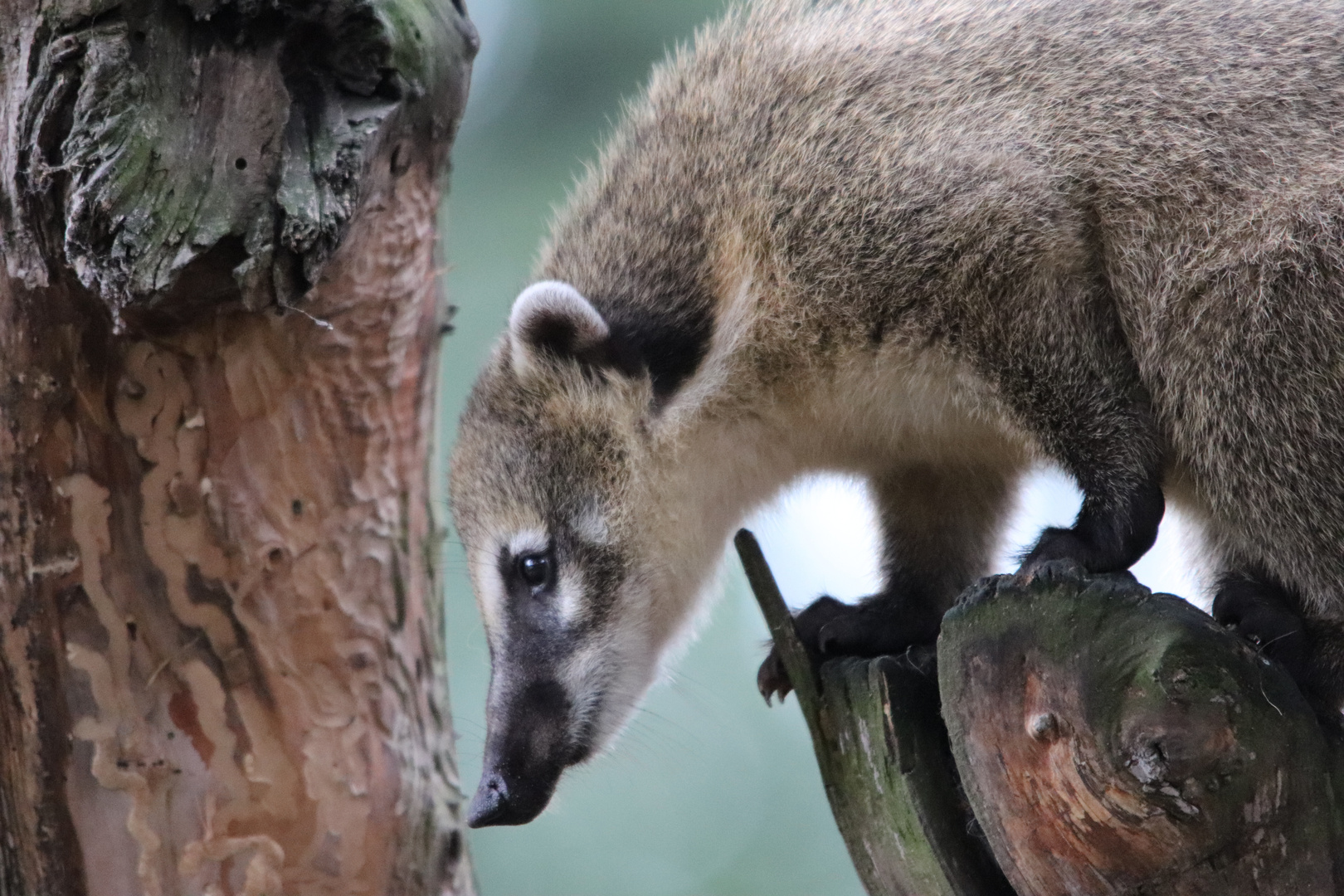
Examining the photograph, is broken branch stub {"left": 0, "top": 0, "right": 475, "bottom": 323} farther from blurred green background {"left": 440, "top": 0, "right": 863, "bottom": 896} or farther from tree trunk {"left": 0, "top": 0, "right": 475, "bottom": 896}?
blurred green background {"left": 440, "top": 0, "right": 863, "bottom": 896}

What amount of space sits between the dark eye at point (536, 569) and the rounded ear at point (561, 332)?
55 centimetres

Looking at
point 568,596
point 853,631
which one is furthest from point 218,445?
point 853,631

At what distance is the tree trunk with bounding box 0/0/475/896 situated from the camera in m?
2.72

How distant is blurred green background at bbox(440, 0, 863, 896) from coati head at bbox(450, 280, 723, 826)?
6.02 ft

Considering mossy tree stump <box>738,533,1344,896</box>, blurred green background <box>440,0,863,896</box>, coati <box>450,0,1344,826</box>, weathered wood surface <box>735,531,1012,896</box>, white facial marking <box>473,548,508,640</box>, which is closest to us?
mossy tree stump <box>738,533,1344,896</box>

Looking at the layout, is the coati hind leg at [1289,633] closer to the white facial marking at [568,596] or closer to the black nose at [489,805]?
the white facial marking at [568,596]

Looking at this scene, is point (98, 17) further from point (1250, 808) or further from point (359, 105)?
point (1250, 808)

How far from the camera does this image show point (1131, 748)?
222 cm

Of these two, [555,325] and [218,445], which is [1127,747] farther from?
[218,445]

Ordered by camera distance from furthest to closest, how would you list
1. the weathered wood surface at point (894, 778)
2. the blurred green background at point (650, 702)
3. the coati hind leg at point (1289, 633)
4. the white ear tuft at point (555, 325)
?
1. the blurred green background at point (650, 702)
2. the white ear tuft at point (555, 325)
3. the coati hind leg at point (1289, 633)
4. the weathered wood surface at point (894, 778)

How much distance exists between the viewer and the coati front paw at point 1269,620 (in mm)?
2951

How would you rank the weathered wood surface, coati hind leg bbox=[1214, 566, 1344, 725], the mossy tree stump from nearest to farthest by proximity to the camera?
the mossy tree stump < the weathered wood surface < coati hind leg bbox=[1214, 566, 1344, 725]

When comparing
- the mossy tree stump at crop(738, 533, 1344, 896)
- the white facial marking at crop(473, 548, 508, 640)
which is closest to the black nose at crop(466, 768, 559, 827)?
the white facial marking at crop(473, 548, 508, 640)

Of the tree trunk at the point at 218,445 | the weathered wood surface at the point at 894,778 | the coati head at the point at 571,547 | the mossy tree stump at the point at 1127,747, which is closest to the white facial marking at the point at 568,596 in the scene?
the coati head at the point at 571,547
